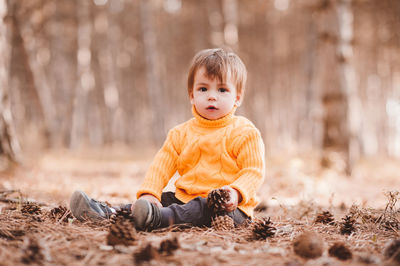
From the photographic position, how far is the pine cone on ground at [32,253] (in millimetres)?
1482

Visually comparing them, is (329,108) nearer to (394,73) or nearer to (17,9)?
(17,9)

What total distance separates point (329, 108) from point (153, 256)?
211 inches

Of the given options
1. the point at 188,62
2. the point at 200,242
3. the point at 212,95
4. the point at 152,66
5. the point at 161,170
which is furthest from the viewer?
the point at 188,62

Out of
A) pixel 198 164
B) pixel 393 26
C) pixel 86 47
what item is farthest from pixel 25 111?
pixel 198 164

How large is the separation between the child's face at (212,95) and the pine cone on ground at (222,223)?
0.74 metres

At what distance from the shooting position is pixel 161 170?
259 cm

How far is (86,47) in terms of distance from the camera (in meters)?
11.4

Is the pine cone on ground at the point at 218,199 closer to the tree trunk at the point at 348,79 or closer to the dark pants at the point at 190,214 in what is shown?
the dark pants at the point at 190,214

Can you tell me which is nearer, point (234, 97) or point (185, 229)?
point (185, 229)

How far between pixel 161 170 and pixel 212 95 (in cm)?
69

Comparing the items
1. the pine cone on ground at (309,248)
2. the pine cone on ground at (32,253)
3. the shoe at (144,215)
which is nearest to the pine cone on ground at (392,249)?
the pine cone on ground at (309,248)

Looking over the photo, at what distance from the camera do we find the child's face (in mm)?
2449

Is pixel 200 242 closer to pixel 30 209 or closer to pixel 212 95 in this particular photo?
pixel 212 95

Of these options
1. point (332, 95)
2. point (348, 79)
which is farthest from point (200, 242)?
point (348, 79)
